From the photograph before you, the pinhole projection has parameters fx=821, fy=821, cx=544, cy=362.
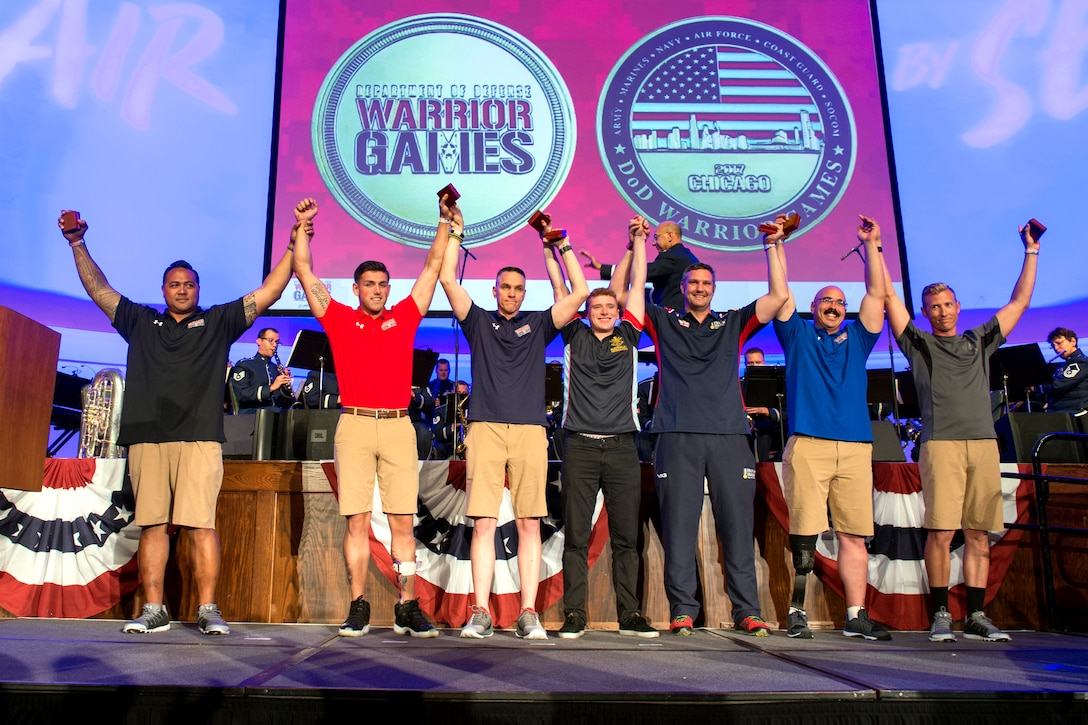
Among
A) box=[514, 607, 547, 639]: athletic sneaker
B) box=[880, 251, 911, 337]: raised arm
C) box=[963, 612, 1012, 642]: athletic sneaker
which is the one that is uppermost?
box=[880, 251, 911, 337]: raised arm

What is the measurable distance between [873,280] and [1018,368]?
295cm

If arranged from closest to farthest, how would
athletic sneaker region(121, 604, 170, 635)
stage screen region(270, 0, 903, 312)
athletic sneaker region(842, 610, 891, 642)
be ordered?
1. athletic sneaker region(121, 604, 170, 635)
2. athletic sneaker region(842, 610, 891, 642)
3. stage screen region(270, 0, 903, 312)

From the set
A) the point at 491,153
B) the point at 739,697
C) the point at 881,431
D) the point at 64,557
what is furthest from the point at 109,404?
the point at 881,431

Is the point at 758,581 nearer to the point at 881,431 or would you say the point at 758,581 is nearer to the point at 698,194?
the point at 881,431

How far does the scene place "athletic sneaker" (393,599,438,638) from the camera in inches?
144

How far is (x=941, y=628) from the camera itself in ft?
12.5

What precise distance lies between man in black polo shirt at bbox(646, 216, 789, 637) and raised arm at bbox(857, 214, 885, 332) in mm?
446

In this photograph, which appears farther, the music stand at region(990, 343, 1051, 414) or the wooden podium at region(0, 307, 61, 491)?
the music stand at region(990, 343, 1051, 414)

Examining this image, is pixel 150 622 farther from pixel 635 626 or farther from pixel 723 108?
pixel 723 108

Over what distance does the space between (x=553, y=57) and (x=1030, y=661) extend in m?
6.34

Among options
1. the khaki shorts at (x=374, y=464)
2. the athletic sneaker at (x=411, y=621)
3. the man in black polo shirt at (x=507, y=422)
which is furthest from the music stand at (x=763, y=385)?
the athletic sneaker at (x=411, y=621)

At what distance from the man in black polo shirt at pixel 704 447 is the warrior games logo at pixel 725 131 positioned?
3.38 metres

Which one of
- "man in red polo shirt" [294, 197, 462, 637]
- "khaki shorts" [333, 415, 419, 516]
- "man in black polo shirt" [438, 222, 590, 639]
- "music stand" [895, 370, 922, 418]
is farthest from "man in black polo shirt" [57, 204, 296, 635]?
"music stand" [895, 370, 922, 418]

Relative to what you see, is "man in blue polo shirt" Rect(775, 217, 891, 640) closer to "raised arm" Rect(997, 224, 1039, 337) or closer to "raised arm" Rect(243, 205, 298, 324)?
"raised arm" Rect(997, 224, 1039, 337)
